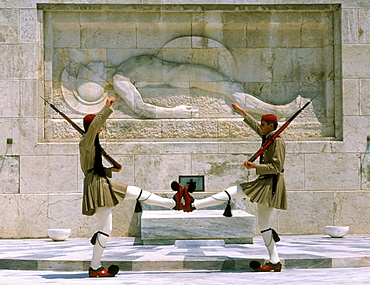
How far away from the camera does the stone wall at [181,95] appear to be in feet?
39.1

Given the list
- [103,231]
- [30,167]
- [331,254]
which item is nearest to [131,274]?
[103,231]

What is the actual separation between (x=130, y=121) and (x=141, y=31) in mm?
1661

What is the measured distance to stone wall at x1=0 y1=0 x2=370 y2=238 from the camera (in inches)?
469

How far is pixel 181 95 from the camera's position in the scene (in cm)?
A: 1241

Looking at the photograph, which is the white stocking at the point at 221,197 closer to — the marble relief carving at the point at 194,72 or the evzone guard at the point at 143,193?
the evzone guard at the point at 143,193

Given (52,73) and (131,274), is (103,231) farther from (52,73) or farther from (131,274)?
(52,73)

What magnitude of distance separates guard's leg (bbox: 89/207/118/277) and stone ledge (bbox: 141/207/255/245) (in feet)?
8.46

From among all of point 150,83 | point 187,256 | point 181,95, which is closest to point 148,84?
point 150,83

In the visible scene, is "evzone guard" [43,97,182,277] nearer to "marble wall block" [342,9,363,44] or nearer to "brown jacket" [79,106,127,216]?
"brown jacket" [79,106,127,216]

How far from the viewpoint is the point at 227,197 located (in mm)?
7629

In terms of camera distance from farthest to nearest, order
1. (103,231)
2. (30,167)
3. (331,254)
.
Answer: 1. (30,167)
2. (331,254)
3. (103,231)

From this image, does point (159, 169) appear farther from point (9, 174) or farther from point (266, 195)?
point (266, 195)

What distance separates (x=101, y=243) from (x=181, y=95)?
5.50 meters

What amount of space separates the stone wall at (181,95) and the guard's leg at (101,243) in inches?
173
